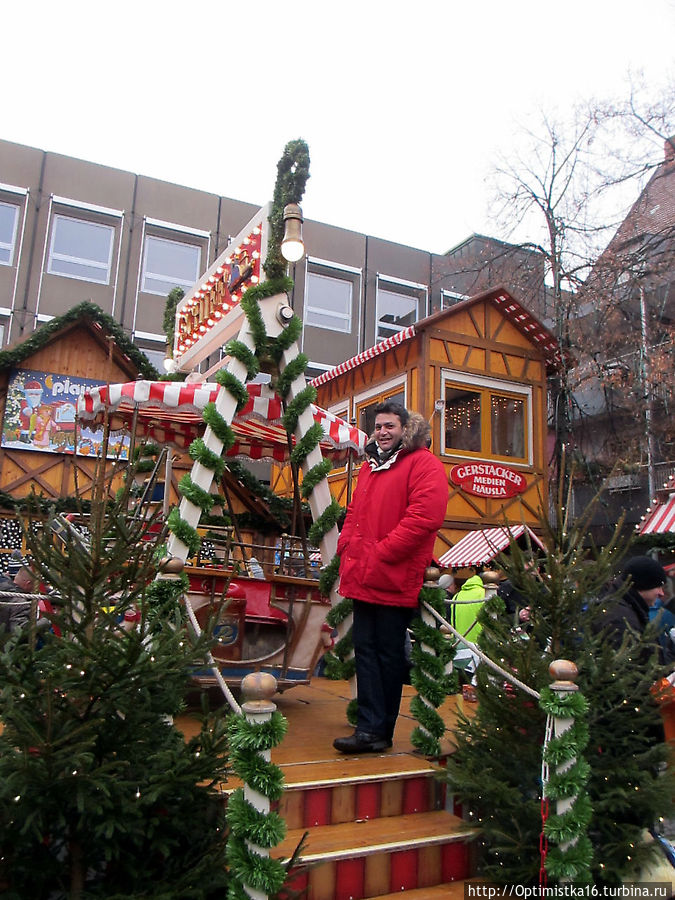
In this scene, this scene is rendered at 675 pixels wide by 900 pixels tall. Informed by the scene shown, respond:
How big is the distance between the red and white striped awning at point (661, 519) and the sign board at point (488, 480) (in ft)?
8.33

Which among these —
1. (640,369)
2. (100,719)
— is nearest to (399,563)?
(100,719)

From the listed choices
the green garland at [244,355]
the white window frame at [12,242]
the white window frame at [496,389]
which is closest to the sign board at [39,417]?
the white window frame at [496,389]

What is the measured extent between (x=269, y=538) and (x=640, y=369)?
353 inches

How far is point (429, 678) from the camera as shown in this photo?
4078 millimetres

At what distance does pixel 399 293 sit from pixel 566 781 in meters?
20.7

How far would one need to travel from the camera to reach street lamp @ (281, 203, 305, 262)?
16.0ft

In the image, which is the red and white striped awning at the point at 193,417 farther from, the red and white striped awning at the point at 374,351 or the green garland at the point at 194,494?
the red and white striped awning at the point at 374,351

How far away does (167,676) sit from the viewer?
2.67 metres

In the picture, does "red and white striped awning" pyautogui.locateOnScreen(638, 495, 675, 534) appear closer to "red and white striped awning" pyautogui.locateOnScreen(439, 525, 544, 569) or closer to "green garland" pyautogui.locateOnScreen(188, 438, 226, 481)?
"red and white striped awning" pyautogui.locateOnScreen(439, 525, 544, 569)

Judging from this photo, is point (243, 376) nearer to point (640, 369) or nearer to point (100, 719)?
point (100, 719)

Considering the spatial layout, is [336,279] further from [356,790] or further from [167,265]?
[356,790]

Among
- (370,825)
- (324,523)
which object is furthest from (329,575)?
(370,825)

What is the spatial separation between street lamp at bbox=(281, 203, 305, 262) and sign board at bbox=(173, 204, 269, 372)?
279 mm

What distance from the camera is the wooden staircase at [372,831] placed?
2.96m
